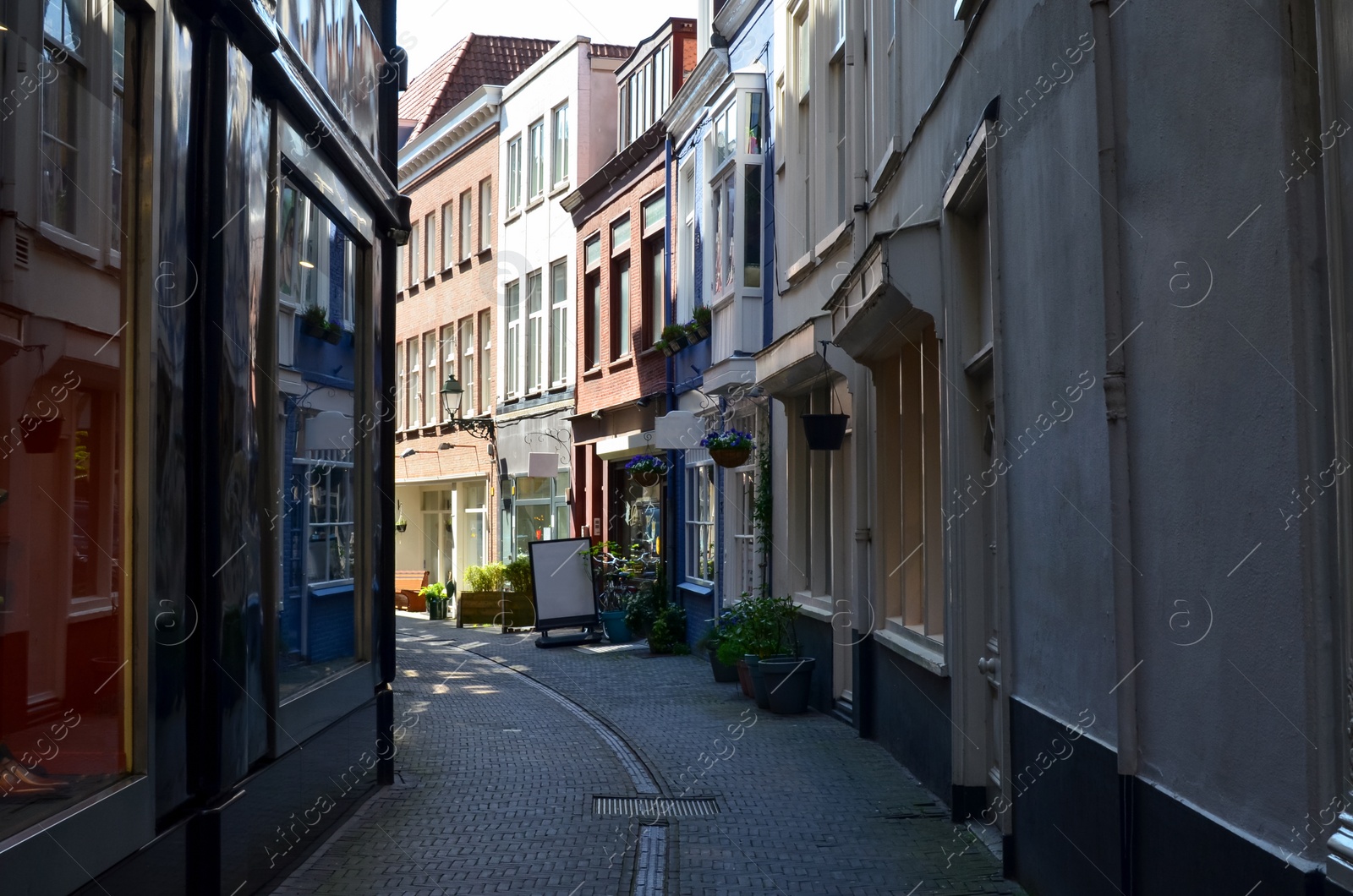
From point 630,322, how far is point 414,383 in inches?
488

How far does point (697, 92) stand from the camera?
18.2m

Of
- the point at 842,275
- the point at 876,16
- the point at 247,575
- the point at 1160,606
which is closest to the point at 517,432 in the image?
the point at 842,275

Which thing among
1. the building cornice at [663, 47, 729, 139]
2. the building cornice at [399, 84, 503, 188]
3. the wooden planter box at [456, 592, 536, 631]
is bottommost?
the wooden planter box at [456, 592, 536, 631]

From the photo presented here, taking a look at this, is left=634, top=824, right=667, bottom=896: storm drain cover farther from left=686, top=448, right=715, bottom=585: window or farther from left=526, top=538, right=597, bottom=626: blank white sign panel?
left=526, top=538, right=597, bottom=626: blank white sign panel

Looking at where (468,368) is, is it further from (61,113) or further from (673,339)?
(61,113)

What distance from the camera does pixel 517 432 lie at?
26.9 metres

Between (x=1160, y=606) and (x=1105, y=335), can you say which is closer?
(x=1160, y=606)

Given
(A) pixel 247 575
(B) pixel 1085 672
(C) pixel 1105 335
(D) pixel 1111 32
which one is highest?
(D) pixel 1111 32

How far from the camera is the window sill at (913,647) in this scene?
27.3 ft

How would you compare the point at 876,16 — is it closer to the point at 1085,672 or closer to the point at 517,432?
the point at 1085,672

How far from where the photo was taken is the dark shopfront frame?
4668 mm

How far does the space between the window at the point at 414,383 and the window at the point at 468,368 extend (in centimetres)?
239

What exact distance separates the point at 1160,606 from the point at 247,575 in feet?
11.4

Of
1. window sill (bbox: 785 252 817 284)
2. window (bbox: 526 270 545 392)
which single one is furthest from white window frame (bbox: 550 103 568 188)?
window sill (bbox: 785 252 817 284)
